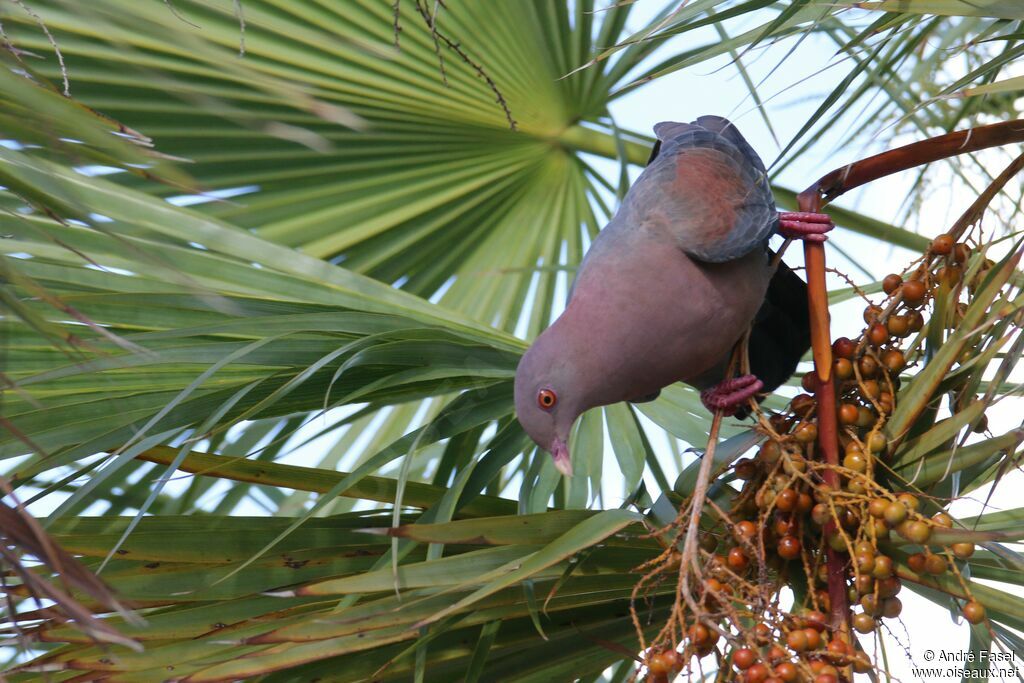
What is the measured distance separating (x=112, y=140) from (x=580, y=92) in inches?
66.1

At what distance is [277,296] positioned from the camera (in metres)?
1.65

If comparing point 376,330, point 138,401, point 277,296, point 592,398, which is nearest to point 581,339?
point 592,398

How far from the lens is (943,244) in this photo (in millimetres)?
1302

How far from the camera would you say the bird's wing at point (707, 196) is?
156cm

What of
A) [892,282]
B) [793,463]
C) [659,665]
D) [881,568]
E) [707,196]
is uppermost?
[707,196]

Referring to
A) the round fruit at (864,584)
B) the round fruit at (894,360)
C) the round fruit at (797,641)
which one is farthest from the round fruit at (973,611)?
the round fruit at (894,360)

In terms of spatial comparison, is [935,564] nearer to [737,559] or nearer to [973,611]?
[973,611]


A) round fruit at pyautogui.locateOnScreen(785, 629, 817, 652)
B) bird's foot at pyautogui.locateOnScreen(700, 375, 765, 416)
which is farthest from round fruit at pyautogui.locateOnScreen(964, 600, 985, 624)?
bird's foot at pyautogui.locateOnScreen(700, 375, 765, 416)

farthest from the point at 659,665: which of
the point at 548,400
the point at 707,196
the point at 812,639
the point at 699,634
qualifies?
the point at 707,196

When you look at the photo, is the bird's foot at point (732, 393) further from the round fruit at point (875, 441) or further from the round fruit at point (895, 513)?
the round fruit at point (895, 513)

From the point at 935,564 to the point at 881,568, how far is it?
0.19ft

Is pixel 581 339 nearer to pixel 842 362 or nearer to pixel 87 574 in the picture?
pixel 842 362

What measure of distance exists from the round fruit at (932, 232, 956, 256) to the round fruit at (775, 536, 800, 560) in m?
0.41

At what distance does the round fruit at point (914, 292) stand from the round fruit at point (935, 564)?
33 cm
